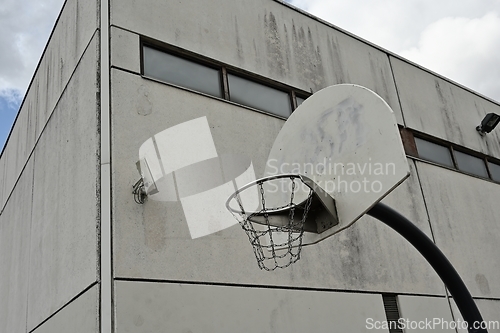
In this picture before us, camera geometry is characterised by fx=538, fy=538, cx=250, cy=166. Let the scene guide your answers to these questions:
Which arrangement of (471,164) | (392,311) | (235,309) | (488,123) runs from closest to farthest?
(235,309), (392,311), (471,164), (488,123)

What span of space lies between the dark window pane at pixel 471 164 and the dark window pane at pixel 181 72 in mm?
6106

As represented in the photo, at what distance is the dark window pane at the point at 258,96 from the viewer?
A: 27.6ft

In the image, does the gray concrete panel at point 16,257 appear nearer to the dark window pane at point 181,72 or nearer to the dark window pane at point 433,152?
the dark window pane at point 181,72

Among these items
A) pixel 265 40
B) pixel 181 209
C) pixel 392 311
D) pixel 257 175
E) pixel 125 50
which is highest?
pixel 265 40

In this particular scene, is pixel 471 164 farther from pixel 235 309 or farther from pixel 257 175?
pixel 235 309

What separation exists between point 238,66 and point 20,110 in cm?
525

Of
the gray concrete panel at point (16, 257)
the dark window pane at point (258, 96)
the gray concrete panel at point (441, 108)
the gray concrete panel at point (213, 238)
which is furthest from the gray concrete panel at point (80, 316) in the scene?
the gray concrete panel at point (441, 108)

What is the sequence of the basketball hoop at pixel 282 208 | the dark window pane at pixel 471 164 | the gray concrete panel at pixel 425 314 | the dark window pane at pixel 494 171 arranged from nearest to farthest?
the basketball hoop at pixel 282 208 < the gray concrete panel at pixel 425 314 < the dark window pane at pixel 471 164 < the dark window pane at pixel 494 171

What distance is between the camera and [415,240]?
5.23 metres

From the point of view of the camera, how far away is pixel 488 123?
12.5 metres

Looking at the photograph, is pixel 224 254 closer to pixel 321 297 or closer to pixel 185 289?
pixel 185 289

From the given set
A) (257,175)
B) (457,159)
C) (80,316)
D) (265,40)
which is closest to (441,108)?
(457,159)

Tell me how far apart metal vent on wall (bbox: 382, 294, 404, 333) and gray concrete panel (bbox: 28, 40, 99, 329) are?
4487mm

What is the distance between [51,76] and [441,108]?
8221 mm
